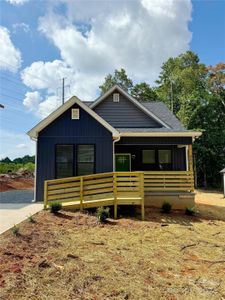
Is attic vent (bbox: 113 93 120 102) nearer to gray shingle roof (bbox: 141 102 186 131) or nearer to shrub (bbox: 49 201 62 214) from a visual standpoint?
gray shingle roof (bbox: 141 102 186 131)

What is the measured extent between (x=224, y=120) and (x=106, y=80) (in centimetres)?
1546

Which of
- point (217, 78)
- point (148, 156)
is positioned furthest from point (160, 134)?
point (217, 78)

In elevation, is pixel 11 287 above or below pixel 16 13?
below

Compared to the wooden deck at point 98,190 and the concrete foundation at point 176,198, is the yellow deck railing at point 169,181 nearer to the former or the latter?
the concrete foundation at point 176,198

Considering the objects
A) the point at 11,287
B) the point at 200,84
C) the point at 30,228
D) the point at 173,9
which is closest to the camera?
the point at 11,287

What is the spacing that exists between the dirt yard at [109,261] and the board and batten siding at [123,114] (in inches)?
282

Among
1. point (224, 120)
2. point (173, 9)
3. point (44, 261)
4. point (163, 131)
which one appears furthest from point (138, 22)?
point (224, 120)

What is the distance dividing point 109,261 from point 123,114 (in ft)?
35.4

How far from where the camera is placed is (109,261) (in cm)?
549

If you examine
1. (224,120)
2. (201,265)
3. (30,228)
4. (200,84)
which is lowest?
(201,265)

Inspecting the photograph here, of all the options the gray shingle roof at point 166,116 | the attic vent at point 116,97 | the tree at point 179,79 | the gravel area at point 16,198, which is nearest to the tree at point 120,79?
the tree at point 179,79

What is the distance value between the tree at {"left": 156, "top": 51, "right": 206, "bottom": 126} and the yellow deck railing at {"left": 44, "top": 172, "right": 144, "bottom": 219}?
74.7 feet

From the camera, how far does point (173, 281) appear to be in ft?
15.4

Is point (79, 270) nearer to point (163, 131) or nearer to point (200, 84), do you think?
point (163, 131)
